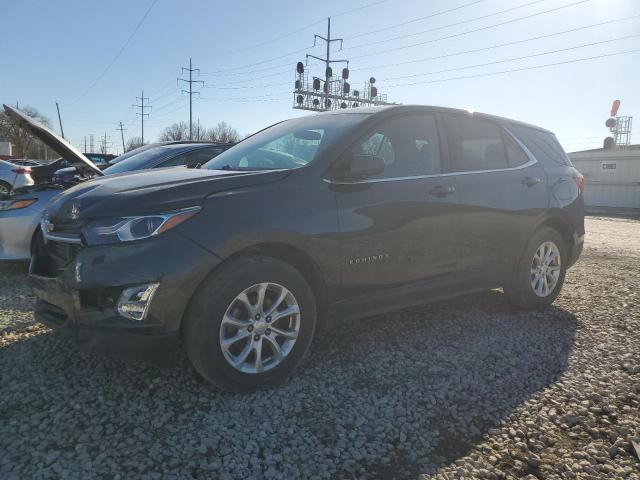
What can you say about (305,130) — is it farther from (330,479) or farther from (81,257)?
(330,479)

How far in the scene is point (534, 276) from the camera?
4.65m

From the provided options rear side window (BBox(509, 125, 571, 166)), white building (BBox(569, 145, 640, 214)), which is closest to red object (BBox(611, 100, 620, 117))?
white building (BBox(569, 145, 640, 214))

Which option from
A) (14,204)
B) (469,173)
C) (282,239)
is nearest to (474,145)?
(469,173)

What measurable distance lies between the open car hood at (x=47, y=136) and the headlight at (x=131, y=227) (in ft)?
7.50

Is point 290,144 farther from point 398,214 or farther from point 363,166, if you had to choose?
point 398,214

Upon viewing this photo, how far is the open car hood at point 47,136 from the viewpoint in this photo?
4.36 metres

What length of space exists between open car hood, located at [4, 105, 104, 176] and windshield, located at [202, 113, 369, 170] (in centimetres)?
165

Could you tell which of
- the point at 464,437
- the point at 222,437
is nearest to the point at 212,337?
the point at 222,437

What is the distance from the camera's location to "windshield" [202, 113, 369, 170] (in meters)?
3.39

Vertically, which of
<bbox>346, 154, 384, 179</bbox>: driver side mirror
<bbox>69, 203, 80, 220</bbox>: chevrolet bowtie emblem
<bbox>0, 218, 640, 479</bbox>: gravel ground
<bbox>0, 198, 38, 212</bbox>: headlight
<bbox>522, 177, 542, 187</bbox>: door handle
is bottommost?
<bbox>0, 218, 640, 479</bbox>: gravel ground

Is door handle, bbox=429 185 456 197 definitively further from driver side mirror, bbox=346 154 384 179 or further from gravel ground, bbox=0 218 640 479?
gravel ground, bbox=0 218 640 479

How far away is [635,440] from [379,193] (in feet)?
6.58

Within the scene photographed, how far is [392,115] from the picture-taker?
367cm

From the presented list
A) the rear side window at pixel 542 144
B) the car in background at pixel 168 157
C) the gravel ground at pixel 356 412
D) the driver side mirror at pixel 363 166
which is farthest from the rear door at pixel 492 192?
the car in background at pixel 168 157
